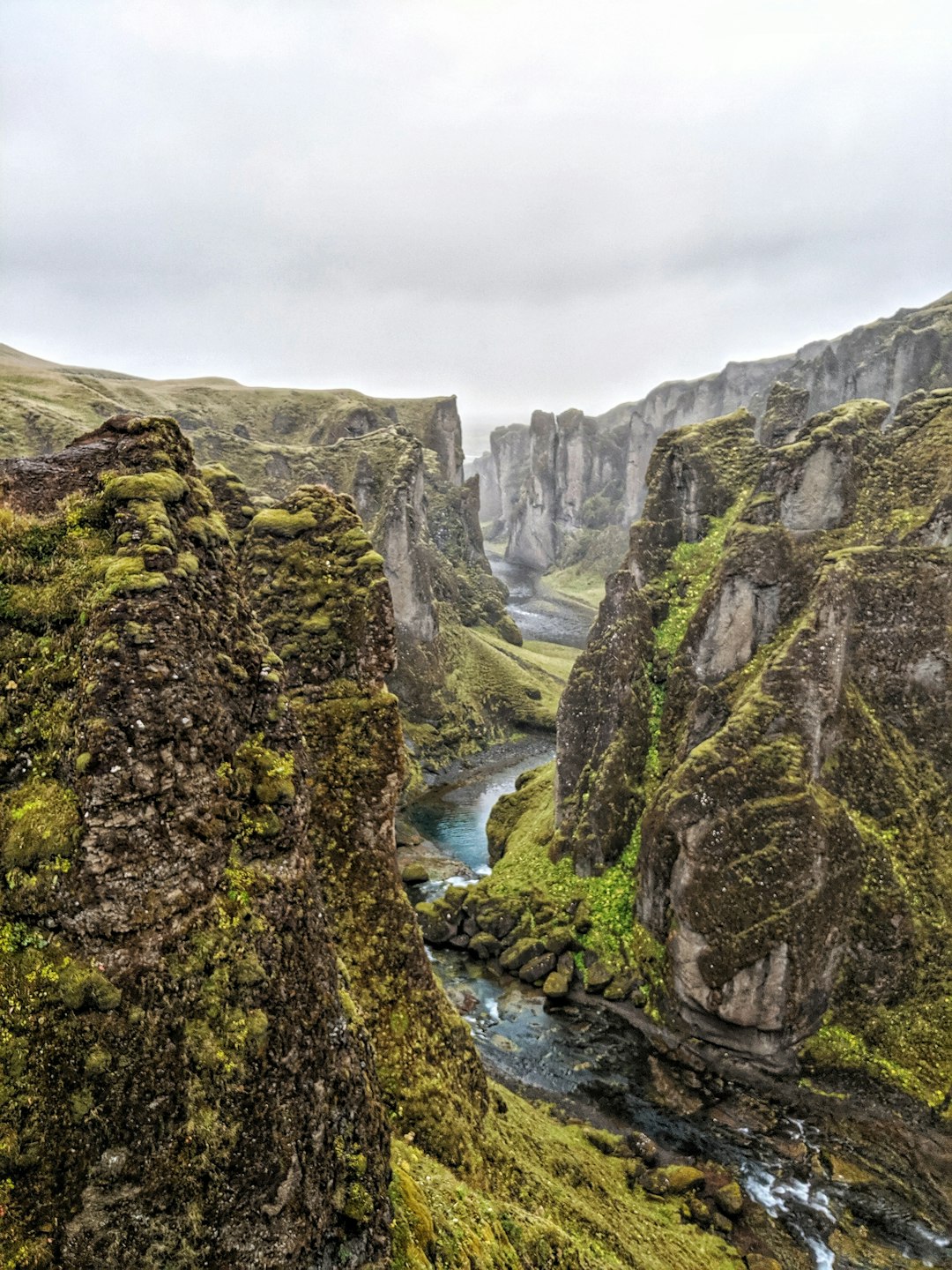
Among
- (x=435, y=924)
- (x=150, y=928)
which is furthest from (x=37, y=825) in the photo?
(x=435, y=924)

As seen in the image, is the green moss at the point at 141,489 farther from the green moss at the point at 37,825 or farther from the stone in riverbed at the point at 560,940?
the stone in riverbed at the point at 560,940

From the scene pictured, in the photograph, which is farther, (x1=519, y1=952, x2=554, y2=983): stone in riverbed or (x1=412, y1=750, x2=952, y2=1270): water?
(x1=519, y1=952, x2=554, y2=983): stone in riverbed

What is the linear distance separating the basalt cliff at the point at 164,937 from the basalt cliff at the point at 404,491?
40.9 metres

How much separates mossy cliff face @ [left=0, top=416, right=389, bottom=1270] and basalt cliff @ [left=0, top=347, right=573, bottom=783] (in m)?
41.2

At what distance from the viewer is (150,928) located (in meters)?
7.70

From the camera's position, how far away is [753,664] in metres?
29.8

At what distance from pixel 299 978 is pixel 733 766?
2139 centimetres

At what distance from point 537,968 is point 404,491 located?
55.1 meters


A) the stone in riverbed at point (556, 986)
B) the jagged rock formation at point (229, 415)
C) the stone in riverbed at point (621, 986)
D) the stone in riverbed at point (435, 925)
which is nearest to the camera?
the stone in riverbed at point (621, 986)

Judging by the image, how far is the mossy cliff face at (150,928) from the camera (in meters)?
7.07

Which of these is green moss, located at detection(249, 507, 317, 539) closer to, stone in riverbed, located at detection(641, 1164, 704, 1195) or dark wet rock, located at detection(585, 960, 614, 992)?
stone in riverbed, located at detection(641, 1164, 704, 1195)

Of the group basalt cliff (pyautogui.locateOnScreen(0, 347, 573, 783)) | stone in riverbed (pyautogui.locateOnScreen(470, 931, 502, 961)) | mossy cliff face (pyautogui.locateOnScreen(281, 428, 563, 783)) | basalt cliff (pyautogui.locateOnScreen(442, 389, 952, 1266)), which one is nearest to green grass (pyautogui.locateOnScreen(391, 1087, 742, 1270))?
basalt cliff (pyautogui.locateOnScreen(442, 389, 952, 1266))

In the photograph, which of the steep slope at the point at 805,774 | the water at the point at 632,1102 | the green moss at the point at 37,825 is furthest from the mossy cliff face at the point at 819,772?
the green moss at the point at 37,825

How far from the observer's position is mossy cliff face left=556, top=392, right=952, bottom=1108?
2461 cm
